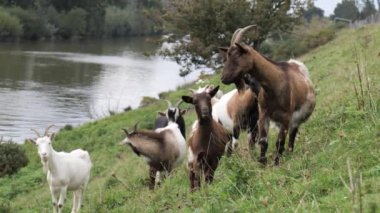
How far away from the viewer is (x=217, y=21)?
1204 inches

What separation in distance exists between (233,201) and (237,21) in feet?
84.3

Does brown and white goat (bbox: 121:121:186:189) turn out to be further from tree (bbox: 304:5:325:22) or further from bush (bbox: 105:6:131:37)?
bush (bbox: 105:6:131:37)

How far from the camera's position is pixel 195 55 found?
3216 cm

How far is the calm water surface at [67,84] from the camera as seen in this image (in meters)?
31.0

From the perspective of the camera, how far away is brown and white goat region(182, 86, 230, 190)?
7.89 metres

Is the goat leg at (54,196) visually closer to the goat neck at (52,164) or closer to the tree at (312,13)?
the goat neck at (52,164)

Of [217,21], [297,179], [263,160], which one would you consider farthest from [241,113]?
[217,21]

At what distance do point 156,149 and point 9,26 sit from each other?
70.6m

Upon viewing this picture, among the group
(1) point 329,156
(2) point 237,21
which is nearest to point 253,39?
(2) point 237,21

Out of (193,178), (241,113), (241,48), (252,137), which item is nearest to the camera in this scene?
(241,48)

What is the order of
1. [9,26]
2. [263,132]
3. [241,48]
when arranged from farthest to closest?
[9,26], [263,132], [241,48]

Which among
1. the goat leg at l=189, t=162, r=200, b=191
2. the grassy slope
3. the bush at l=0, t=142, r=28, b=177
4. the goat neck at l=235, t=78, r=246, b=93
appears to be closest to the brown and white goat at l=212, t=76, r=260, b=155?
the goat neck at l=235, t=78, r=246, b=93

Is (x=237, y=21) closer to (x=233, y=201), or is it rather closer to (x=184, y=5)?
(x=184, y=5)

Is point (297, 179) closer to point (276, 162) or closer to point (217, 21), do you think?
point (276, 162)
